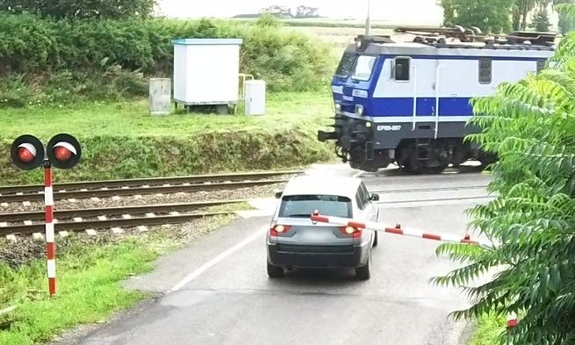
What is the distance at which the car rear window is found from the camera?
498 inches

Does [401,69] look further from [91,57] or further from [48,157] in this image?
[91,57]

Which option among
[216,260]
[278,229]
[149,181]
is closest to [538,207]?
[278,229]

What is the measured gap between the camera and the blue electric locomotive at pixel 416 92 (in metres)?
21.5

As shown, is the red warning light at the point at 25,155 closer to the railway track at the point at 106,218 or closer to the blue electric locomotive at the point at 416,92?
the railway track at the point at 106,218

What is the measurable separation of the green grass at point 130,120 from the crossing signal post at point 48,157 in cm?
1026

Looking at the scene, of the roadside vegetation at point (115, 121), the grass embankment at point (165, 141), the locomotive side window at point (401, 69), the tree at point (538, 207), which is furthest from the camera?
the grass embankment at point (165, 141)

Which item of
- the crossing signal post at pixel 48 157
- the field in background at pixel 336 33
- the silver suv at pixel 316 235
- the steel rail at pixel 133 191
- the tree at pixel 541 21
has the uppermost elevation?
the tree at pixel 541 21

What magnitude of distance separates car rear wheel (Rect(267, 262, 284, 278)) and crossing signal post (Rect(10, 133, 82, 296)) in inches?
126

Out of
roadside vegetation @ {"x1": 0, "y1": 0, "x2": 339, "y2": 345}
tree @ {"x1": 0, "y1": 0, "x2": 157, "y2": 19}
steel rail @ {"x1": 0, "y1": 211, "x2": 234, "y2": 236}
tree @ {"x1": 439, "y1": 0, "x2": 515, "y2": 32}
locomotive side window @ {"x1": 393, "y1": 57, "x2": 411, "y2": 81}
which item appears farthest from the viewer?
tree @ {"x1": 439, "y1": 0, "x2": 515, "y2": 32}

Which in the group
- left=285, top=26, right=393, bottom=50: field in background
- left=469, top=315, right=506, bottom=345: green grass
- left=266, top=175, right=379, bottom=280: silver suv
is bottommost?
left=469, top=315, right=506, bottom=345: green grass

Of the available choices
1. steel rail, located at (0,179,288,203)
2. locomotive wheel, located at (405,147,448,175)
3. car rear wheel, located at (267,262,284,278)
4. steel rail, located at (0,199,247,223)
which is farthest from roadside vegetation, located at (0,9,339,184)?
car rear wheel, located at (267,262,284,278)

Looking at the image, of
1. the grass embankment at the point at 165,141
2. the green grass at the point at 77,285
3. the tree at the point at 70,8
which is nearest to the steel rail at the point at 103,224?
the green grass at the point at 77,285

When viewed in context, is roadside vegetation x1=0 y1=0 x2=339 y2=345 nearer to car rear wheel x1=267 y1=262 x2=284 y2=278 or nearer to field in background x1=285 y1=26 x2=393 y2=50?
field in background x1=285 y1=26 x2=393 y2=50

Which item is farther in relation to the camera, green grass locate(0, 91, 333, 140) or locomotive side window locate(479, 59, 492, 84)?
green grass locate(0, 91, 333, 140)
